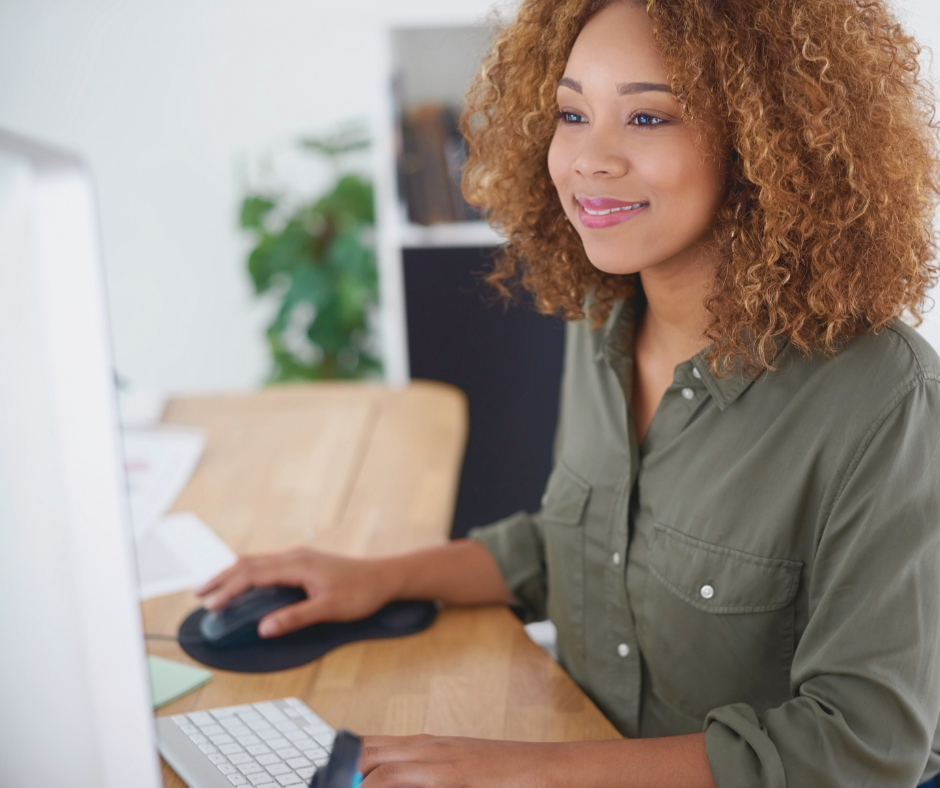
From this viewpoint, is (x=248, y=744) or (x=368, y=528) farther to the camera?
(x=368, y=528)

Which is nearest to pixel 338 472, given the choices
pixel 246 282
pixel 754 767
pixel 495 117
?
pixel 495 117

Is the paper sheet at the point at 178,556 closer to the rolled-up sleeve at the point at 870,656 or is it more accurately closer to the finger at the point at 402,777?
the finger at the point at 402,777

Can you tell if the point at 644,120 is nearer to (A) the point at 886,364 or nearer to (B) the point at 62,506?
(A) the point at 886,364

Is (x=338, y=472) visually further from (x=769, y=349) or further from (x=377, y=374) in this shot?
(x=377, y=374)

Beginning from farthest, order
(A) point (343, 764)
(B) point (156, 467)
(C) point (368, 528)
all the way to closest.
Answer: (B) point (156, 467) < (C) point (368, 528) < (A) point (343, 764)

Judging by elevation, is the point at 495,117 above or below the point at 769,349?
above

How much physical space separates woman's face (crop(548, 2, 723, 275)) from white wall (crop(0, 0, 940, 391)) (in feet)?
6.36

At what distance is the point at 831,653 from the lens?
2.72ft

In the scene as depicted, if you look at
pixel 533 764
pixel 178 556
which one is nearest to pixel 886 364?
pixel 533 764

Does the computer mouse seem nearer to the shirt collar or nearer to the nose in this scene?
the shirt collar

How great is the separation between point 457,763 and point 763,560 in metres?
0.33

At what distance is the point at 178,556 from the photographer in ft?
4.37

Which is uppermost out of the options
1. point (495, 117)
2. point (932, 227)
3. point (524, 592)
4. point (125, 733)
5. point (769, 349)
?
point (495, 117)

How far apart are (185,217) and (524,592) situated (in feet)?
7.46
